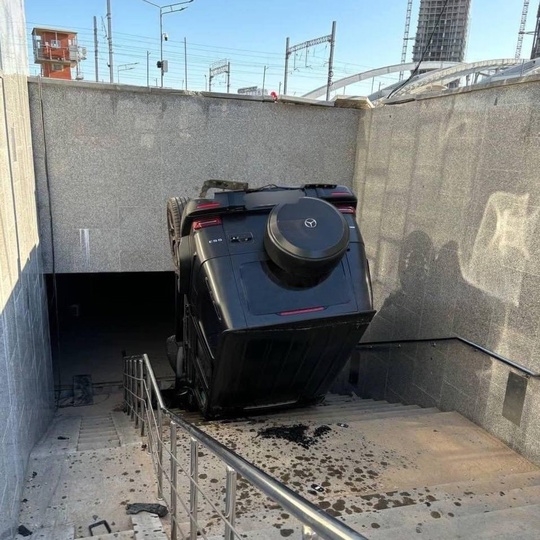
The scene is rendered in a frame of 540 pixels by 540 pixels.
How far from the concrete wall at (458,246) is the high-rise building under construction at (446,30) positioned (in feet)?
35.8

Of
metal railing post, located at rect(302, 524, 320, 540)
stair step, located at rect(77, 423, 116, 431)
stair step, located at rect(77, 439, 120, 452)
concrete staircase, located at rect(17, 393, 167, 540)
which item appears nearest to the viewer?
metal railing post, located at rect(302, 524, 320, 540)

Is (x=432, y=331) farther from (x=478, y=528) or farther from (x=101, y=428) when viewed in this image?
(x=101, y=428)

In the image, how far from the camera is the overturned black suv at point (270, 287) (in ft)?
11.2

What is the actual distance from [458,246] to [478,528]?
8.37 ft

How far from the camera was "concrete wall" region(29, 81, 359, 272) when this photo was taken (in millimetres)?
5324

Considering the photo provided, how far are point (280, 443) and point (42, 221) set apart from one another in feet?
12.8

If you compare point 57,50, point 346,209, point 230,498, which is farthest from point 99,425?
point 57,50

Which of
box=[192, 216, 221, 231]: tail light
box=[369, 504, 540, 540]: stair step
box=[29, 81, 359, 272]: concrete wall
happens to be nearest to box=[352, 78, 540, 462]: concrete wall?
box=[29, 81, 359, 272]: concrete wall

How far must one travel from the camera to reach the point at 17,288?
3482mm

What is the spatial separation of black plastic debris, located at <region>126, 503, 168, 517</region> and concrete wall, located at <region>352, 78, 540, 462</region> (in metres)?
2.79

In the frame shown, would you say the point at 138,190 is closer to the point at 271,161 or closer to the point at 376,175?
the point at 271,161

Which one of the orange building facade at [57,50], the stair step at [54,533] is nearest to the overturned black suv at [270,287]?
the stair step at [54,533]

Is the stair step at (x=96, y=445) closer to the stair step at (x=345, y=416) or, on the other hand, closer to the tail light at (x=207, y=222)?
the stair step at (x=345, y=416)

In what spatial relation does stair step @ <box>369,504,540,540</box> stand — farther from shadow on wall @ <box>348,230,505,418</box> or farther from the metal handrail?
shadow on wall @ <box>348,230,505,418</box>
